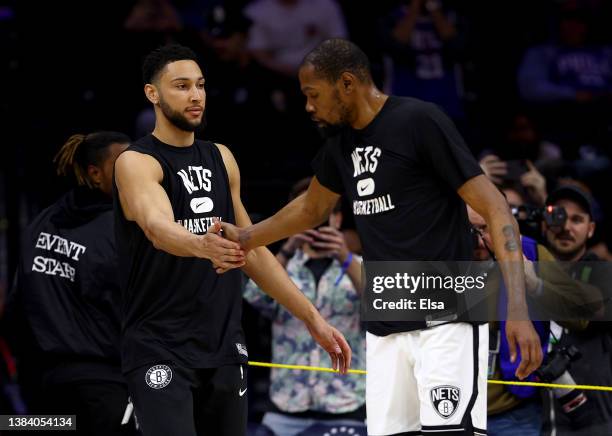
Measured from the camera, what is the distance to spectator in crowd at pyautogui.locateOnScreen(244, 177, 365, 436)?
6758 mm

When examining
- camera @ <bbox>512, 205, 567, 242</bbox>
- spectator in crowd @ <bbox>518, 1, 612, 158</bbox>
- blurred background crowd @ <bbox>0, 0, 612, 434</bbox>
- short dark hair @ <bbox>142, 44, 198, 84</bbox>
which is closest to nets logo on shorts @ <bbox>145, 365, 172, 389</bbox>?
short dark hair @ <bbox>142, 44, 198, 84</bbox>

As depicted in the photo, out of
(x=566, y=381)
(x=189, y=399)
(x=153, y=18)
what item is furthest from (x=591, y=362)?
(x=153, y=18)

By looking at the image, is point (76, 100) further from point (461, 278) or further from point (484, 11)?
point (461, 278)

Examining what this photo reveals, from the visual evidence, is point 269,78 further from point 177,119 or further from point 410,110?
point 410,110

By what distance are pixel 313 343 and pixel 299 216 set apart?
4.87ft

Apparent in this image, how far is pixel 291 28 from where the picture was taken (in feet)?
32.7

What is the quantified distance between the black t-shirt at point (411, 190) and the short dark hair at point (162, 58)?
37.4 inches

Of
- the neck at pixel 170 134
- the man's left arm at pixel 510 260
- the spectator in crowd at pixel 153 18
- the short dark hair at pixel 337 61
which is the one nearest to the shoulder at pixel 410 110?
the short dark hair at pixel 337 61

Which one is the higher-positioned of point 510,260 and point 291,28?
point 291,28

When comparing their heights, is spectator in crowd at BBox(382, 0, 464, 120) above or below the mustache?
above

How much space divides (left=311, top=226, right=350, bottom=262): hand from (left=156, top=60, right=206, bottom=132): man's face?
1591mm

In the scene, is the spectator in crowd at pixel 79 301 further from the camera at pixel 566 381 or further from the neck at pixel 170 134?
the camera at pixel 566 381

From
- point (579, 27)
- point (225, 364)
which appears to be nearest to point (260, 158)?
point (579, 27)

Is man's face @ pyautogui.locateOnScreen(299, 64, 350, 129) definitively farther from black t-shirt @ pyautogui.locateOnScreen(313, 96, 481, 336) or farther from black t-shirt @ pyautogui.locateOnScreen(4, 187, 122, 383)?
black t-shirt @ pyautogui.locateOnScreen(4, 187, 122, 383)
